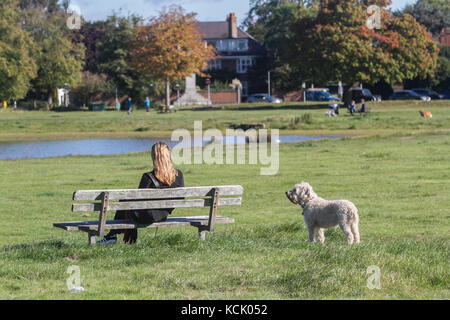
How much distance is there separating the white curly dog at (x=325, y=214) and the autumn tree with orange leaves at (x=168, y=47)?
67.0m

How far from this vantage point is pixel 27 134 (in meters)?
49.4

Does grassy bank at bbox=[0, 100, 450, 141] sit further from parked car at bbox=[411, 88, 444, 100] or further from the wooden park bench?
the wooden park bench

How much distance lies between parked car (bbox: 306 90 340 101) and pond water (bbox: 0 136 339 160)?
47.2 metres

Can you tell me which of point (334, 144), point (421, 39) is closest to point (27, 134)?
point (334, 144)

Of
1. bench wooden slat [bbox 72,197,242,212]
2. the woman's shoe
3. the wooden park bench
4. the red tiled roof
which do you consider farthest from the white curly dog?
the red tiled roof

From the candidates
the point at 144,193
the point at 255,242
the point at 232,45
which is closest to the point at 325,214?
the point at 255,242

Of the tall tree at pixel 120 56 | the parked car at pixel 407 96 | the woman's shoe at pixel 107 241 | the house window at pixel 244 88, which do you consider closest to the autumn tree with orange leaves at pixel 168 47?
the tall tree at pixel 120 56

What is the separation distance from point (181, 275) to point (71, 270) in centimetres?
127

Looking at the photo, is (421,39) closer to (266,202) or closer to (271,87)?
(271,87)

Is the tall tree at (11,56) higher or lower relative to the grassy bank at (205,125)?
higher

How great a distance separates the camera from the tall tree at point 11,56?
71.4 m

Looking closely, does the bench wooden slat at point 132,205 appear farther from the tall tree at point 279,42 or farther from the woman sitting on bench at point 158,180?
the tall tree at point 279,42

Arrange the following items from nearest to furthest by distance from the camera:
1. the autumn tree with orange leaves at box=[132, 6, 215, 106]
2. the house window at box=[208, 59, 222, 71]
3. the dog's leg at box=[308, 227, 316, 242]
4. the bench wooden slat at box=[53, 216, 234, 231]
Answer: the bench wooden slat at box=[53, 216, 234, 231]
the dog's leg at box=[308, 227, 316, 242]
the autumn tree with orange leaves at box=[132, 6, 215, 106]
the house window at box=[208, 59, 222, 71]

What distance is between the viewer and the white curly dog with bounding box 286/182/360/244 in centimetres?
979
